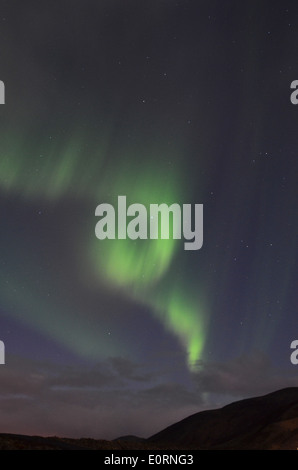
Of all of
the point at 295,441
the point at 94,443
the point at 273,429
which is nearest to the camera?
the point at 94,443

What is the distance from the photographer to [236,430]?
93.5 metres

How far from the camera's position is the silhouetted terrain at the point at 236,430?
55.6m

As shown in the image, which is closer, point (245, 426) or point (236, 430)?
point (236, 430)

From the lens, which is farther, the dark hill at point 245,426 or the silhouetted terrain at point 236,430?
the dark hill at point 245,426

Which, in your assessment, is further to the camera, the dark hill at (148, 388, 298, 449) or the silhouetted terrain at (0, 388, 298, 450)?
the dark hill at (148, 388, 298, 449)

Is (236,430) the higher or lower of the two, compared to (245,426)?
lower

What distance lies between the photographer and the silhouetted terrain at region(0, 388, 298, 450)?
55594 millimetres
